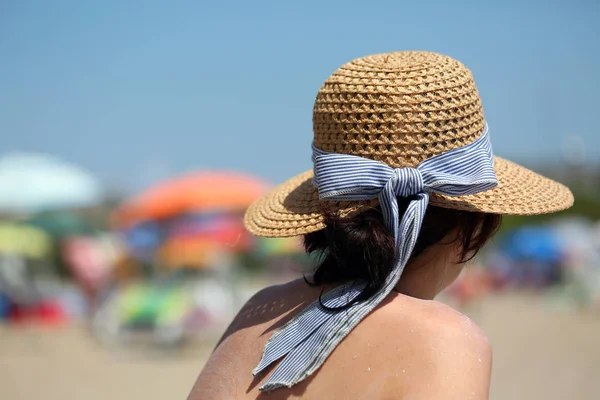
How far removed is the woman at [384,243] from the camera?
1.27m

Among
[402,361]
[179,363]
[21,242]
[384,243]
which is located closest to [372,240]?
[384,243]

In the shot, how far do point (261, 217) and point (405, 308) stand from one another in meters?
0.52

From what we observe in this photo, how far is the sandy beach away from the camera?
21.3ft

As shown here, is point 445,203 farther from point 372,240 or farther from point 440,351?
point 440,351

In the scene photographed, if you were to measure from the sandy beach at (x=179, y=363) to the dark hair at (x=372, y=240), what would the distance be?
15.9ft

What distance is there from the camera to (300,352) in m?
1.36

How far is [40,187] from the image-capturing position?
12.5 meters

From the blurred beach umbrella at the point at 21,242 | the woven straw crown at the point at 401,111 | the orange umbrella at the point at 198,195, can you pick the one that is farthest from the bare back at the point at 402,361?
the blurred beach umbrella at the point at 21,242

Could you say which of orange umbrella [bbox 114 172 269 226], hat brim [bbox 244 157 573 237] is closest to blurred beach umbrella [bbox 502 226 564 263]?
orange umbrella [bbox 114 172 269 226]

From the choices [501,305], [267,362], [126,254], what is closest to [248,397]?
[267,362]

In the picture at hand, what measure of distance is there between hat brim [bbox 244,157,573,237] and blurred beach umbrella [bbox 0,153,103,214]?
11.5 m

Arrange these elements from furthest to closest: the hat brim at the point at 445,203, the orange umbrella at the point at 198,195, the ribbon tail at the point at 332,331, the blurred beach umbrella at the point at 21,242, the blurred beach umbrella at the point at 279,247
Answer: the blurred beach umbrella at the point at 279,247 → the blurred beach umbrella at the point at 21,242 → the orange umbrella at the point at 198,195 → the hat brim at the point at 445,203 → the ribbon tail at the point at 332,331

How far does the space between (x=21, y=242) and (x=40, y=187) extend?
4.39 ft

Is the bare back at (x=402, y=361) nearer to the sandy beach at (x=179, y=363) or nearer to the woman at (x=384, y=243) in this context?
the woman at (x=384, y=243)
